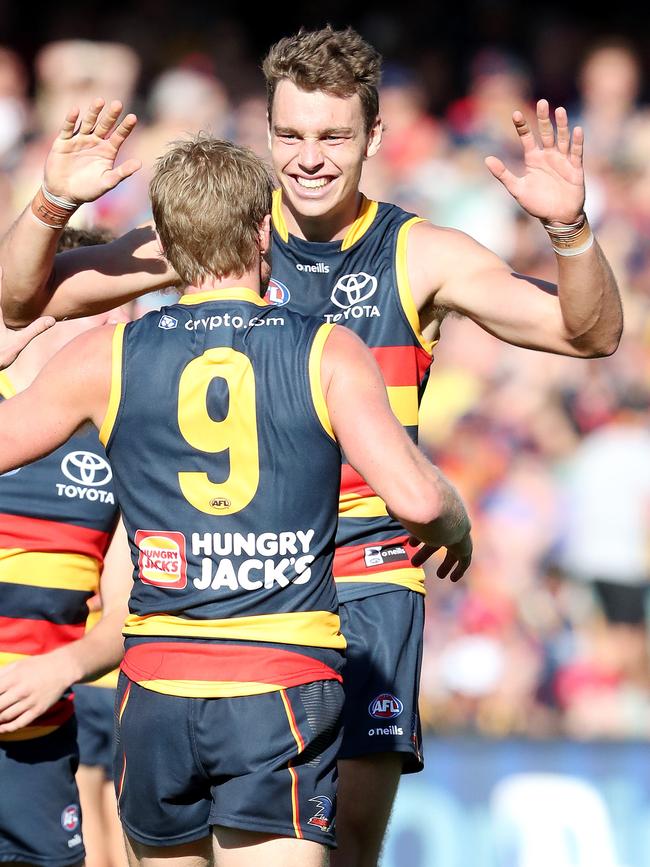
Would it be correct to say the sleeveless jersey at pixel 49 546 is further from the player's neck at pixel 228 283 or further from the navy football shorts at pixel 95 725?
the navy football shorts at pixel 95 725

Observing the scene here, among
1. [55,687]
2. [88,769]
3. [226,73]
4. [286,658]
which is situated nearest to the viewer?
[286,658]

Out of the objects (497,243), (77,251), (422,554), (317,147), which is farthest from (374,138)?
(497,243)

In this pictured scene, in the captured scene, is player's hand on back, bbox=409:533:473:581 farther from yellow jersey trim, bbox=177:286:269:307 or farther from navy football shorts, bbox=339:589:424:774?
yellow jersey trim, bbox=177:286:269:307

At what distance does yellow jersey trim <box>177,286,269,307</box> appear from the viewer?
3.57 metres

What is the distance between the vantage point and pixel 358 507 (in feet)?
15.4

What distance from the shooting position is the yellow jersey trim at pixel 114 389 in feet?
11.5

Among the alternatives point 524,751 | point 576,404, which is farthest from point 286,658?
point 576,404

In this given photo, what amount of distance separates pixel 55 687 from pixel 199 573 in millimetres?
1245

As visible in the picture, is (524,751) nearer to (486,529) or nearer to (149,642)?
(486,529)

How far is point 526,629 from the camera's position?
9000 millimetres

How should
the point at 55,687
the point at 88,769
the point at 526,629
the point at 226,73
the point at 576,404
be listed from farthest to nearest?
the point at 226,73, the point at 576,404, the point at 526,629, the point at 88,769, the point at 55,687

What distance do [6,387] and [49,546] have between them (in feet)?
1.91

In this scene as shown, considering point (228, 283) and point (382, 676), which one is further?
point (382, 676)

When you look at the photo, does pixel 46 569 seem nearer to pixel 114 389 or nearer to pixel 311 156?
pixel 114 389
